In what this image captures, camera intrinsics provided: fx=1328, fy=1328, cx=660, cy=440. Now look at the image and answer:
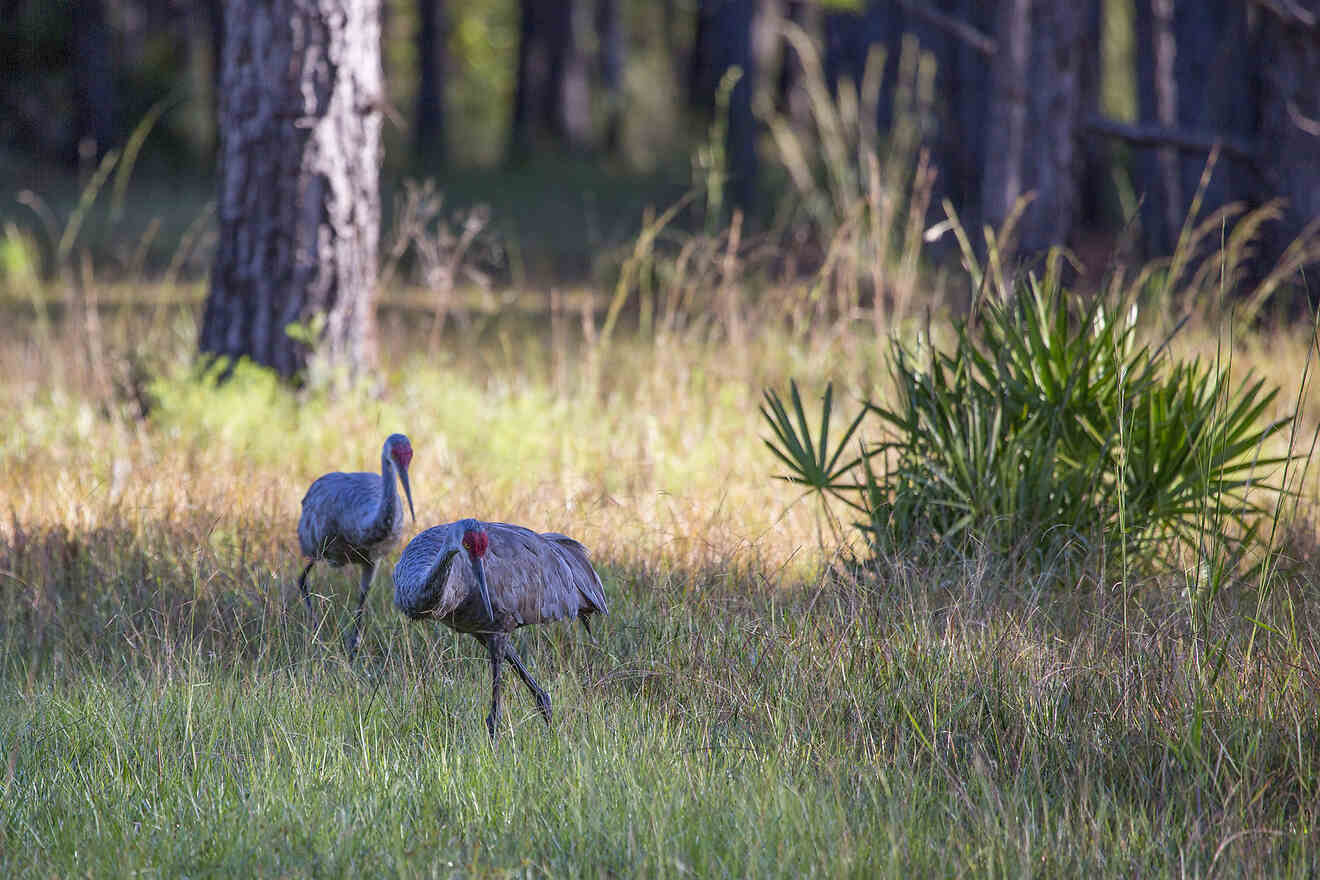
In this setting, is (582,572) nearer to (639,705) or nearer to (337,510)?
(639,705)

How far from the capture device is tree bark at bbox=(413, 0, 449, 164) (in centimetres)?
2809

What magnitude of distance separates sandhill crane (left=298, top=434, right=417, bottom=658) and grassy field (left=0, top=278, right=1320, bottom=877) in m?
0.19

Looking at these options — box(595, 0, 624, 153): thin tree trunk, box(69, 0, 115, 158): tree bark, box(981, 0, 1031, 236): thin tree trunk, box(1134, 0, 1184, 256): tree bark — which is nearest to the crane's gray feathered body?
box(981, 0, 1031, 236): thin tree trunk

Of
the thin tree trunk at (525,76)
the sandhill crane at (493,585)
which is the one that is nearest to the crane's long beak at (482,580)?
the sandhill crane at (493,585)

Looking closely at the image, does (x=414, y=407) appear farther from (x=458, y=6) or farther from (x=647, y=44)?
(x=647, y=44)

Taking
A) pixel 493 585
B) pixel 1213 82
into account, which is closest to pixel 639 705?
pixel 493 585

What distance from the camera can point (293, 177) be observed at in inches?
271

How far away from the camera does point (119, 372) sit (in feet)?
22.9

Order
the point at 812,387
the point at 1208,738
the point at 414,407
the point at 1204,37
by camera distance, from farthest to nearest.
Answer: the point at 1204,37, the point at 812,387, the point at 414,407, the point at 1208,738

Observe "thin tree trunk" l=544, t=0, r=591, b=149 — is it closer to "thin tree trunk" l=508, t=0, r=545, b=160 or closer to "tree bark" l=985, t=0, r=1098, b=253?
"thin tree trunk" l=508, t=0, r=545, b=160

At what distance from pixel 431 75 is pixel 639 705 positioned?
89.7 ft

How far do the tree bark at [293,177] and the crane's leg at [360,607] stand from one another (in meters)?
2.50

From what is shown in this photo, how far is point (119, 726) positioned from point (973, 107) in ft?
62.1

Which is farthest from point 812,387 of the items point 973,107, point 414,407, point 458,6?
point 458,6
